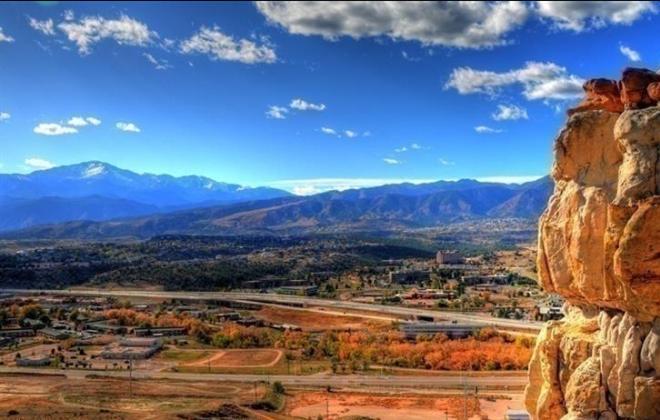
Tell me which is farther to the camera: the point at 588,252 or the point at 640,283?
the point at 588,252

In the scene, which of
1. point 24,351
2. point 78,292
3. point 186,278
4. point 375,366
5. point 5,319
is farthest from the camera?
point 186,278

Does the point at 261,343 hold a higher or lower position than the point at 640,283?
lower

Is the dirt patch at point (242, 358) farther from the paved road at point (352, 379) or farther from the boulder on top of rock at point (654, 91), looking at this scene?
the boulder on top of rock at point (654, 91)

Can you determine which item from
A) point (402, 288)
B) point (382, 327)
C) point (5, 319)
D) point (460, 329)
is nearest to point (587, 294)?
point (460, 329)

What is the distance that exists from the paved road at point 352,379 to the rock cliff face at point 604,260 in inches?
1873

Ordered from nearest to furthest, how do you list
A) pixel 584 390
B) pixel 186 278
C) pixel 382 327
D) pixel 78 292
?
pixel 584 390, pixel 382 327, pixel 78 292, pixel 186 278

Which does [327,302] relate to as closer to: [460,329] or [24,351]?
[460,329]

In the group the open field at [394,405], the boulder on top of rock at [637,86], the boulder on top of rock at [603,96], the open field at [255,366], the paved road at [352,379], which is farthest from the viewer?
the open field at [255,366]

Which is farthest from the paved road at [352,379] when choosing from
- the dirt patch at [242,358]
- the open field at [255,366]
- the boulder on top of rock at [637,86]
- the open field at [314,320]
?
the boulder on top of rock at [637,86]

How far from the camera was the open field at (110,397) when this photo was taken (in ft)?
175

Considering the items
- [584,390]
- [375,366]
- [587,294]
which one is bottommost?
[375,366]

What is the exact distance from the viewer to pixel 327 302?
416 ft

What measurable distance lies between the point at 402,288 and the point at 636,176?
5607 inches

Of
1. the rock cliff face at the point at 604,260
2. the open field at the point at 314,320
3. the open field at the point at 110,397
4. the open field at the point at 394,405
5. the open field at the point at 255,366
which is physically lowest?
the open field at the point at 394,405
